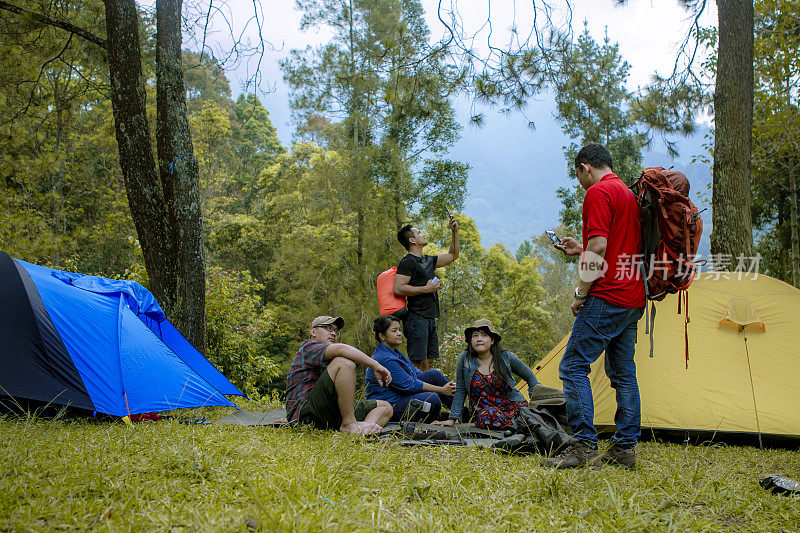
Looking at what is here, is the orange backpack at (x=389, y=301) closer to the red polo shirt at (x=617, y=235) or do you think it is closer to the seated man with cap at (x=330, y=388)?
the seated man with cap at (x=330, y=388)

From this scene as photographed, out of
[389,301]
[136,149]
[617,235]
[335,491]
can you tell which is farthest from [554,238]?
[136,149]

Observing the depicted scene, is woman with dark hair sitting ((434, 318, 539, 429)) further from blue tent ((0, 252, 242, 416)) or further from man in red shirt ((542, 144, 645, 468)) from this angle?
blue tent ((0, 252, 242, 416))

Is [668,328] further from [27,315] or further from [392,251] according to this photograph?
[392,251]

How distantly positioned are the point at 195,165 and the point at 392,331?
9.77 feet

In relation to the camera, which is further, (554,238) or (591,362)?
(554,238)

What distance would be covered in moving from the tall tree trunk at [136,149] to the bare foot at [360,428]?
2.94 metres

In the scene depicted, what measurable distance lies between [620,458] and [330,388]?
182 cm

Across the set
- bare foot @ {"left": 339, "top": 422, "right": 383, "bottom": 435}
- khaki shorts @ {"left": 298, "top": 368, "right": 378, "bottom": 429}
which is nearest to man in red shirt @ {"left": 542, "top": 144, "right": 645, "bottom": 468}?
bare foot @ {"left": 339, "top": 422, "right": 383, "bottom": 435}

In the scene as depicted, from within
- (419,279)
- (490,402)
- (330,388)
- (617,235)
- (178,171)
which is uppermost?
(178,171)

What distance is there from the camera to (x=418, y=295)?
5172 millimetres

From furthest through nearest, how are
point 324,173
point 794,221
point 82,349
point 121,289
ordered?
point 324,173
point 794,221
point 121,289
point 82,349

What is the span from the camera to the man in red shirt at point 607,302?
3.07m

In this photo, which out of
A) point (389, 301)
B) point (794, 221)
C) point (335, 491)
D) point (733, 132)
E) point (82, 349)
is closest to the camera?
point (335, 491)

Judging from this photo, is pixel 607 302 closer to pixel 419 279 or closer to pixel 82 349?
pixel 419 279
